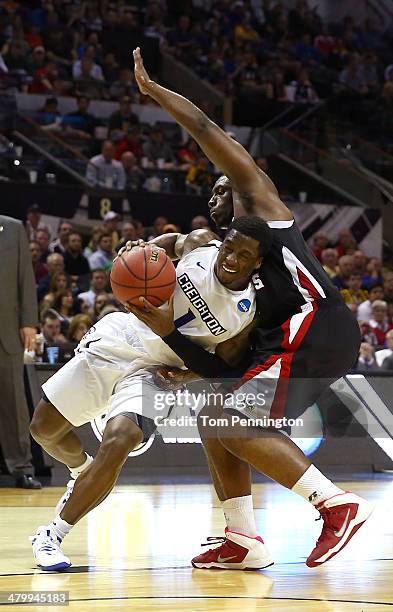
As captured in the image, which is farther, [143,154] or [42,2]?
[42,2]

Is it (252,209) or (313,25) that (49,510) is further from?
(313,25)

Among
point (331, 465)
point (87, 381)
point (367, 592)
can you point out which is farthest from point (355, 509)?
point (331, 465)

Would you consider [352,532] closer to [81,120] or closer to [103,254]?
[103,254]

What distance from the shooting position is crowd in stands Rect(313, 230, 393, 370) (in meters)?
10.5

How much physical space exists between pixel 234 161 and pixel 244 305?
655mm

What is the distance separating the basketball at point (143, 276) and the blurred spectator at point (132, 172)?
9608mm

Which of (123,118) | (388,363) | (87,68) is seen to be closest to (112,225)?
(123,118)

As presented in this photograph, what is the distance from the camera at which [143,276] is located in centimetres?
448

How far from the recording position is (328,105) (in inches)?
678

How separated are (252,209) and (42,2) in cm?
1297

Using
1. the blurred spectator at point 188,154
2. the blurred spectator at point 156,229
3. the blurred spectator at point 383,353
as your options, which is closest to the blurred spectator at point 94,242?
the blurred spectator at point 156,229

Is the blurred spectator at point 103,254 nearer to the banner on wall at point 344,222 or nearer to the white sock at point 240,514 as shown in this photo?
the banner on wall at point 344,222

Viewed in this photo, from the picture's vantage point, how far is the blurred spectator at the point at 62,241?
1190 centimetres

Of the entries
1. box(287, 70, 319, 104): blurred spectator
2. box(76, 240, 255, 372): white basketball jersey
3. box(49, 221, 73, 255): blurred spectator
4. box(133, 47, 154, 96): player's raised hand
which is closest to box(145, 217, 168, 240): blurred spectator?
box(49, 221, 73, 255): blurred spectator
